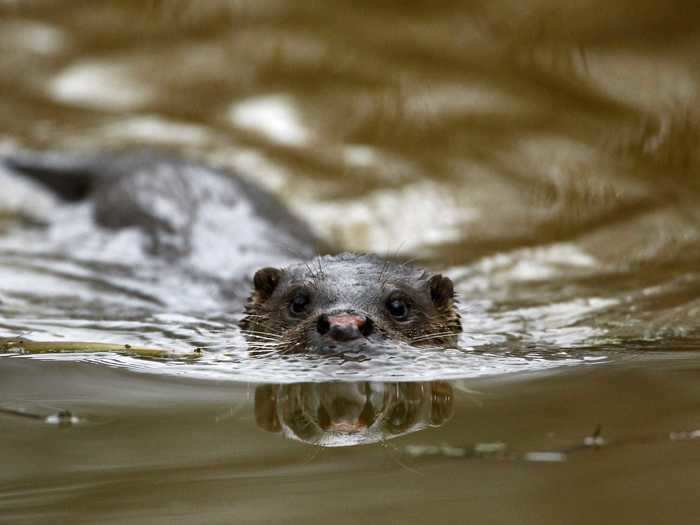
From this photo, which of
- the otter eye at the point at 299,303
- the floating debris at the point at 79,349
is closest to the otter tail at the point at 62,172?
the otter eye at the point at 299,303

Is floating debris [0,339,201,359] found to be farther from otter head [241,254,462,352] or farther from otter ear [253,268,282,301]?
otter ear [253,268,282,301]

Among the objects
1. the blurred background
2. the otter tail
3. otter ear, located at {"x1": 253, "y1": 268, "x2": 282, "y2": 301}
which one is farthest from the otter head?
the otter tail

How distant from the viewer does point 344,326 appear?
3.22 metres

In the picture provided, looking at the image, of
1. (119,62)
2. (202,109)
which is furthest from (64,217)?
(119,62)

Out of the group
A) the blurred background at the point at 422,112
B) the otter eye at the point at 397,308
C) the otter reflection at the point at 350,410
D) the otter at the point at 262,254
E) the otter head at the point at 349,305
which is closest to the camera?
the otter reflection at the point at 350,410

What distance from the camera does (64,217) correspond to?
20.0 ft

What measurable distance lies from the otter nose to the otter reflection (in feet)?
0.90

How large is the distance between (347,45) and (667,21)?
2081mm

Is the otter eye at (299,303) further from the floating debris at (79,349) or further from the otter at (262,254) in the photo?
the floating debris at (79,349)

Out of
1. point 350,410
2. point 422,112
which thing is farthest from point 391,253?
point 350,410

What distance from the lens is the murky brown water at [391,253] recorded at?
6.83 feet

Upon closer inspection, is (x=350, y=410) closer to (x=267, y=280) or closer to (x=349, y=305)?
(x=349, y=305)

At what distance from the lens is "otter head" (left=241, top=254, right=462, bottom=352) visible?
335 centimetres

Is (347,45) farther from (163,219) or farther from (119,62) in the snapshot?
(163,219)
